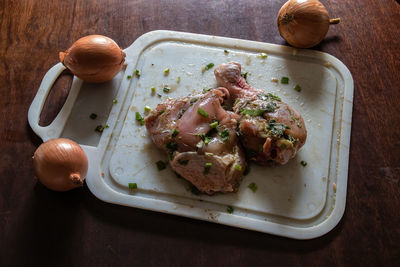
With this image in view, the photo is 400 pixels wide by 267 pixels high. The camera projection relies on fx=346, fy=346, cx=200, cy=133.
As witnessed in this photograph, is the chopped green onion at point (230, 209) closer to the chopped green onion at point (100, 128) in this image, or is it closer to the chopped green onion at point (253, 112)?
the chopped green onion at point (253, 112)

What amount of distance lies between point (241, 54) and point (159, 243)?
162 cm

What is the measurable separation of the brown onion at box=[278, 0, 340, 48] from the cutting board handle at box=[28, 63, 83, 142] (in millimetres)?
1720

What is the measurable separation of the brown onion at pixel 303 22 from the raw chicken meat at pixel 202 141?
85 centimetres

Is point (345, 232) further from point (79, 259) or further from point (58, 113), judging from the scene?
point (58, 113)

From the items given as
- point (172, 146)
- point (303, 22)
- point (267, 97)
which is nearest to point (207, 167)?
point (172, 146)

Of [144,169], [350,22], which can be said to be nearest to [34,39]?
[144,169]

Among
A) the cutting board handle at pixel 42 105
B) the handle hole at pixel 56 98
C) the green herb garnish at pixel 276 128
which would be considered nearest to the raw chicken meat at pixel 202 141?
the green herb garnish at pixel 276 128

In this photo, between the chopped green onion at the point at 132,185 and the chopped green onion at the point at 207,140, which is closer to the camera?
the chopped green onion at the point at 207,140

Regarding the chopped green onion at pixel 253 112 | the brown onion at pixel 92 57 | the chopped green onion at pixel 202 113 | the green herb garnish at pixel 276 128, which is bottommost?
the green herb garnish at pixel 276 128

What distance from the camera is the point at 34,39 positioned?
306cm

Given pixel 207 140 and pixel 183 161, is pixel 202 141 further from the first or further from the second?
pixel 183 161

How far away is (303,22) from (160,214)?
72.2 inches

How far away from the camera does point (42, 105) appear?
8.96 feet

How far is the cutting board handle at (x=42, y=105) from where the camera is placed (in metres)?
2.61
